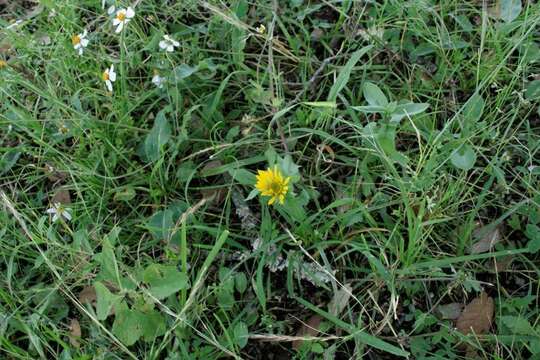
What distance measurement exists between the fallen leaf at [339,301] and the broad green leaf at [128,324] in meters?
0.45

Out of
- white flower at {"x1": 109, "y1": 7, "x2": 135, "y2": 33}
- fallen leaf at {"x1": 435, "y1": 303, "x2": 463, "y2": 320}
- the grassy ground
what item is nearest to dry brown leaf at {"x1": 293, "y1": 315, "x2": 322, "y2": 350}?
the grassy ground

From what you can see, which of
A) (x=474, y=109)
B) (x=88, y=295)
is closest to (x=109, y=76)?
(x=88, y=295)

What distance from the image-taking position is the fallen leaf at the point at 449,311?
1.43 m

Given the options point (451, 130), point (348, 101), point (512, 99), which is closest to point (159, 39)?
point (348, 101)

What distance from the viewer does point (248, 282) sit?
5.04 feet

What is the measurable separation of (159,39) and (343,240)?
33.1 inches

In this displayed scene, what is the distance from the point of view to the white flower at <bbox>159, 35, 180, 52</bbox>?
173 cm

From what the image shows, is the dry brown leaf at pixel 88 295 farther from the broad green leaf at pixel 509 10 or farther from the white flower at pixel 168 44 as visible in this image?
the broad green leaf at pixel 509 10

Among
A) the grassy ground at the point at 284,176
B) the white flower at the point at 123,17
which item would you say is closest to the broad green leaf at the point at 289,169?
the grassy ground at the point at 284,176

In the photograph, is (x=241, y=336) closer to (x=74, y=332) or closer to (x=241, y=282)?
(x=241, y=282)

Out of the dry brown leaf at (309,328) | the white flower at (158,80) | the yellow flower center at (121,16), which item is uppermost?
the yellow flower center at (121,16)

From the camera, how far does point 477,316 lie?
55.1 inches

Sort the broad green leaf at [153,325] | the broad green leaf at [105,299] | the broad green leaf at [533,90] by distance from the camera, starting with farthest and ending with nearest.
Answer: the broad green leaf at [533,90] < the broad green leaf at [153,325] < the broad green leaf at [105,299]

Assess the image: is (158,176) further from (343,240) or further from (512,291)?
(512,291)
